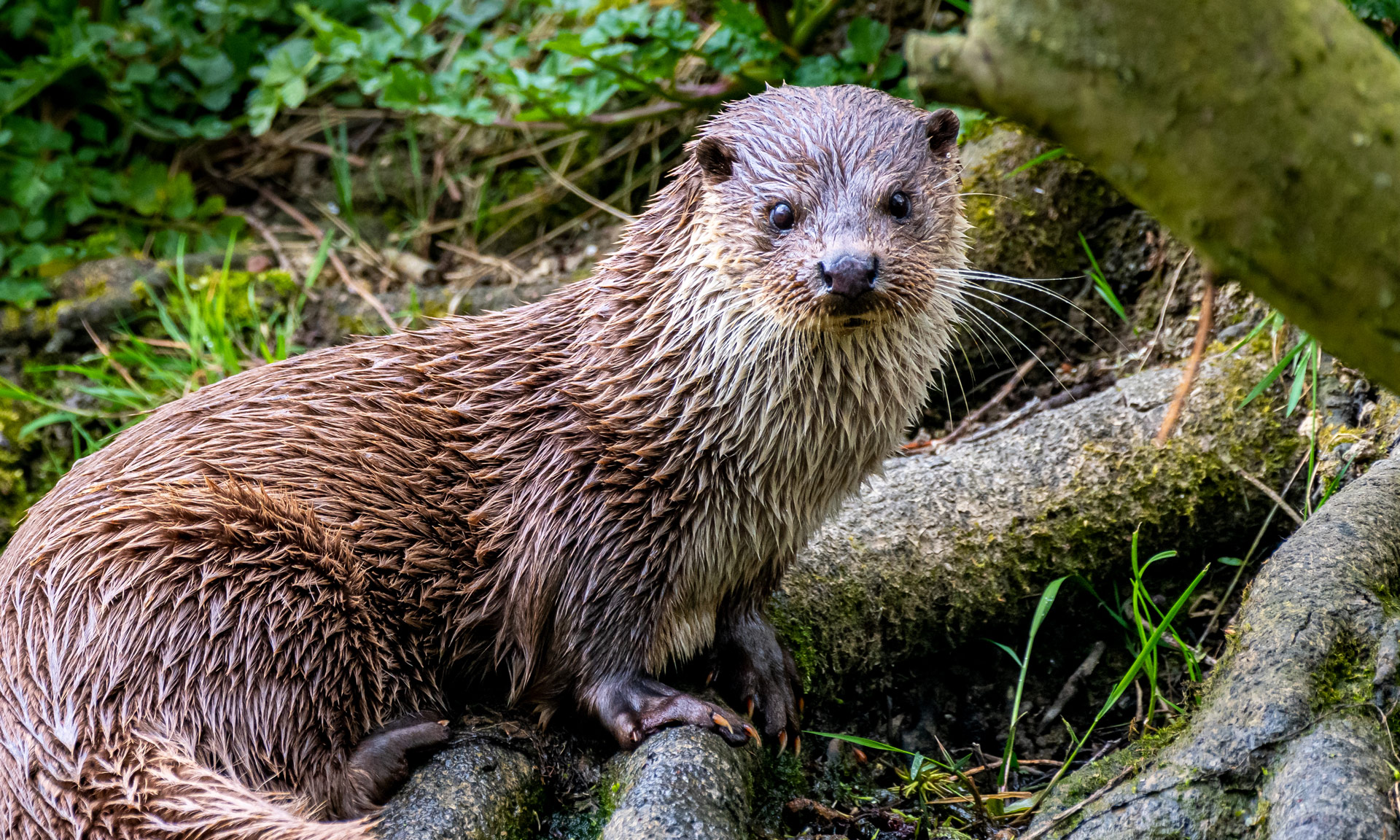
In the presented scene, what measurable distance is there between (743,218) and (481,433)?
33.4 inches

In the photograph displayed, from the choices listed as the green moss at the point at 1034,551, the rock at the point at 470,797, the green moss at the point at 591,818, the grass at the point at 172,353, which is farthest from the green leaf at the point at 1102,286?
the grass at the point at 172,353

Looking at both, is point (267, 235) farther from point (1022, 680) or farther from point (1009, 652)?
point (1022, 680)

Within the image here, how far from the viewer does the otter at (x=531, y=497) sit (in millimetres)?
2410

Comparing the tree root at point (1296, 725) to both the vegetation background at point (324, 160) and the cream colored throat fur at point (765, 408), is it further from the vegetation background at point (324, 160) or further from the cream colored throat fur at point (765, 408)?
the vegetation background at point (324, 160)

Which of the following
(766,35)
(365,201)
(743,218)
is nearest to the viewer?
(743,218)

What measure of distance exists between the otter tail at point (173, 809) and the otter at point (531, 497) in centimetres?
4

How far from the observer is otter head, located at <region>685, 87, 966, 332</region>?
96.7 inches

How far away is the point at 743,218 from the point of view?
258 cm

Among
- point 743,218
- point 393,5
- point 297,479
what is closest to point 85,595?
point 297,479

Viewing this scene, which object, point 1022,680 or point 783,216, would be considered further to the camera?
point 1022,680

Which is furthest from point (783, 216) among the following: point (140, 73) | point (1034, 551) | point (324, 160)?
point (140, 73)

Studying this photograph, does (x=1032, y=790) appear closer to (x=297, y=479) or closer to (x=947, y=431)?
(x=947, y=431)

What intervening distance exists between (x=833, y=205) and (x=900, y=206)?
178mm

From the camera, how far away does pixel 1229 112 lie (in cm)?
132
